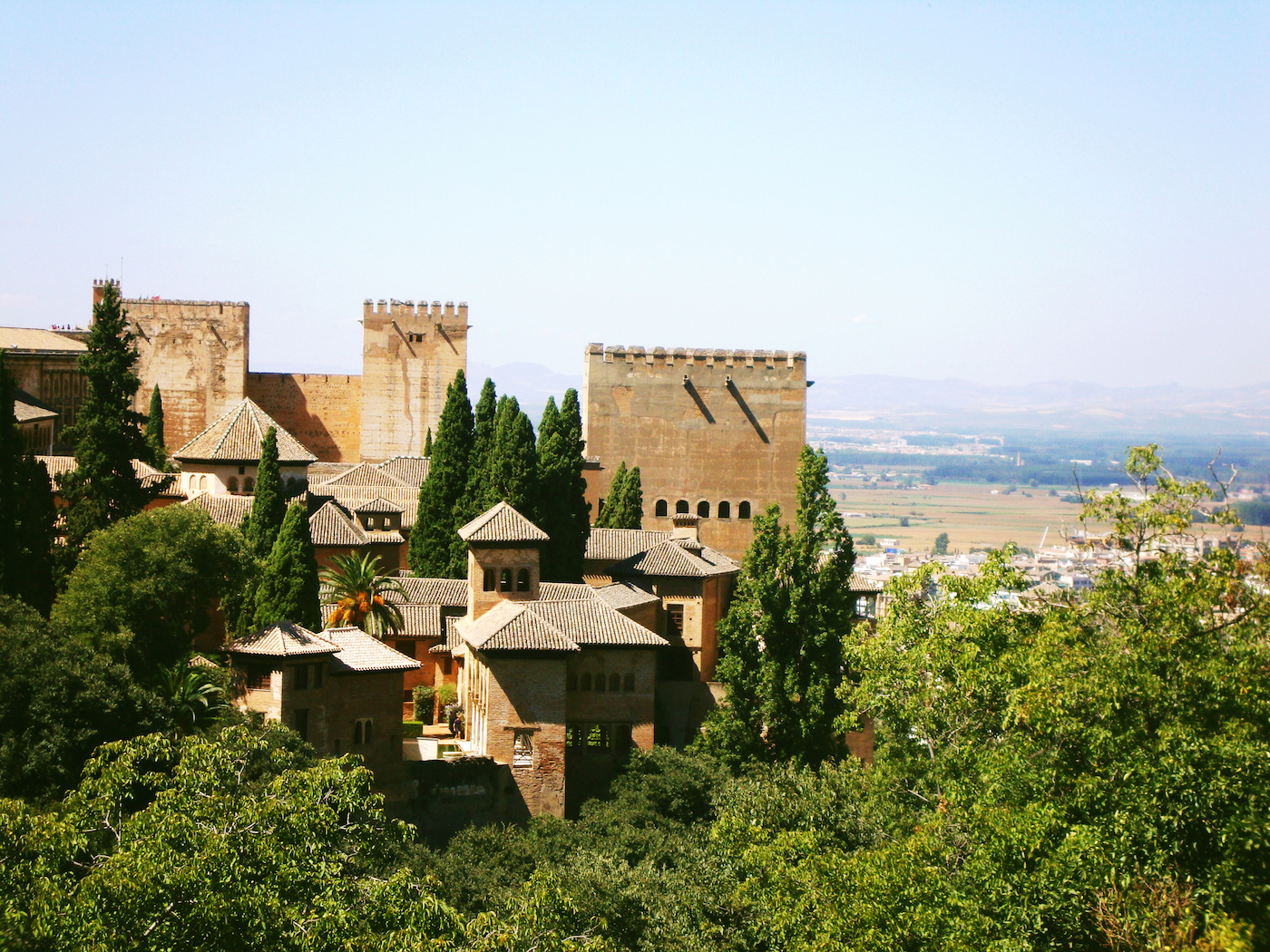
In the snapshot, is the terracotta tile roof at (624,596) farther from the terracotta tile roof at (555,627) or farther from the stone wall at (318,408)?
the stone wall at (318,408)

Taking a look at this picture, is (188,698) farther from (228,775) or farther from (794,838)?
(794,838)

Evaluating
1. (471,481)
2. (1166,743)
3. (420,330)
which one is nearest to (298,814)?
(1166,743)

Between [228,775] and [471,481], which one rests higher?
[471,481]

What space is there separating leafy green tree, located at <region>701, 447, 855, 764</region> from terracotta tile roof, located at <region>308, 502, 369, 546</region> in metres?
10.0

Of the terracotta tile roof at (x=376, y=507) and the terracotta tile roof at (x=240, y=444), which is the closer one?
the terracotta tile roof at (x=240, y=444)

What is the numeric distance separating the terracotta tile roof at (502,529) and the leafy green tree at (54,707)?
10.5 metres

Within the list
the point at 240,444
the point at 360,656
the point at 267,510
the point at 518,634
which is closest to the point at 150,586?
the point at 360,656

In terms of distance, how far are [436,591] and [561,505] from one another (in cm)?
431

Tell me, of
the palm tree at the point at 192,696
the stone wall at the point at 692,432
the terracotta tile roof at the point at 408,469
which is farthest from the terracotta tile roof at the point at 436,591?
the stone wall at the point at 692,432

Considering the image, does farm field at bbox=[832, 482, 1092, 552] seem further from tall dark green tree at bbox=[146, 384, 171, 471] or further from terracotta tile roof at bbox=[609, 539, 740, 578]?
terracotta tile roof at bbox=[609, 539, 740, 578]

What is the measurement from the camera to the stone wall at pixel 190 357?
66.4m

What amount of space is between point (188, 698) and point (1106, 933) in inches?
646

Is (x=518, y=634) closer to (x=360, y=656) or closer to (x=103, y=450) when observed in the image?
(x=360, y=656)

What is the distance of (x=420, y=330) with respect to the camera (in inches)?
2689
